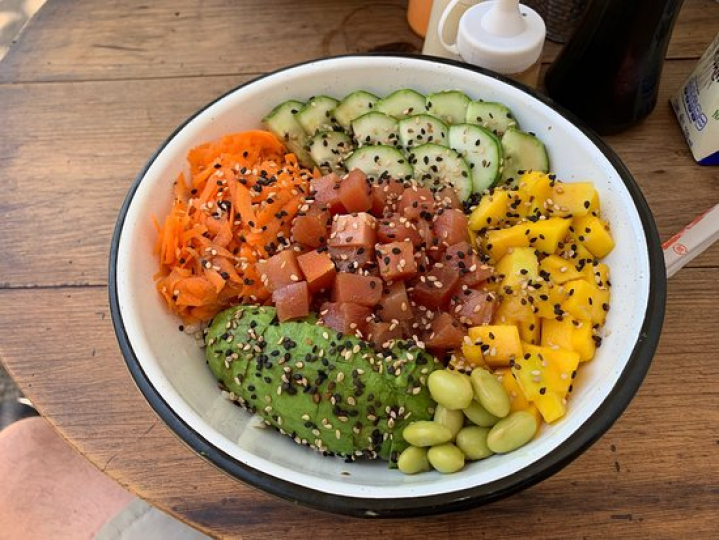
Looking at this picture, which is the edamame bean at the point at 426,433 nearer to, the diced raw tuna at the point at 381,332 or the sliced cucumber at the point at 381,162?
the diced raw tuna at the point at 381,332

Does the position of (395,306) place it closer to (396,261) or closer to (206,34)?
(396,261)

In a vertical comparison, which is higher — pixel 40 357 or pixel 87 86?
pixel 87 86

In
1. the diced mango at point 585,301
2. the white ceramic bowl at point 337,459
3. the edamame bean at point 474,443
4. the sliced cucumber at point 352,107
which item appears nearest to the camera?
the white ceramic bowl at point 337,459

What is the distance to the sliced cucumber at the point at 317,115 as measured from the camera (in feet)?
5.47

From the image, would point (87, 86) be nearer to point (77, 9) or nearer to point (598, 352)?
point (77, 9)

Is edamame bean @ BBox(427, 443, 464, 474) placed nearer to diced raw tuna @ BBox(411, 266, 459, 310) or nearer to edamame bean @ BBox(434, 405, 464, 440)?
edamame bean @ BBox(434, 405, 464, 440)

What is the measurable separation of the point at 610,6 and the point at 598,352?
2.98 ft

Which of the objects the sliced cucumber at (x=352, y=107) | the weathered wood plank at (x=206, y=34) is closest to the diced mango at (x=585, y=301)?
the sliced cucumber at (x=352, y=107)

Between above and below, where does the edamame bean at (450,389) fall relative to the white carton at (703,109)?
below

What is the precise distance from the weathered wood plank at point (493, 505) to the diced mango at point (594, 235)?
1.01 ft

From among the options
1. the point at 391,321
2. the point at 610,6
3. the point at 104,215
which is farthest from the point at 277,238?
the point at 610,6

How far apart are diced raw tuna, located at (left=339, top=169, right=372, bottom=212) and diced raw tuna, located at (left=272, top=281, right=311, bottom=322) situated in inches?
9.5

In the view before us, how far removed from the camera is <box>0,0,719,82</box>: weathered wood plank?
2.11m

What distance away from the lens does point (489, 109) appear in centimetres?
161
